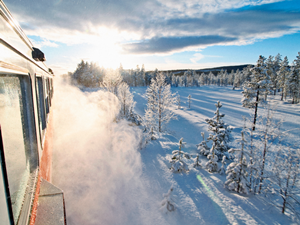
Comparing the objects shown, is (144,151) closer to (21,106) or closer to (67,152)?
(67,152)

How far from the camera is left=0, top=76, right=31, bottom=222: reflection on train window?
1404 millimetres

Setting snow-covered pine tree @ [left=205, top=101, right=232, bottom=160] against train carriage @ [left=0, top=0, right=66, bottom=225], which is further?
snow-covered pine tree @ [left=205, top=101, right=232, bottom=160]

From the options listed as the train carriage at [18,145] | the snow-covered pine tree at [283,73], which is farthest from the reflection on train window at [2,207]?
the snow-covered pine tree at [283,73]

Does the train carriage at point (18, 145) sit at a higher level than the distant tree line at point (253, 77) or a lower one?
lower

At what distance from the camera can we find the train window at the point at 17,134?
4.62 ft

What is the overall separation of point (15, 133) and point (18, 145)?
6.5 inches

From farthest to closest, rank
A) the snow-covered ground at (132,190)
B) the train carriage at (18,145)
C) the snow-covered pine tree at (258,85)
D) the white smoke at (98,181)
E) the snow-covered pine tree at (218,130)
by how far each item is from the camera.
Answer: the snow-covered pine tree at (258,85) → the snow-covered pine tree at (218,130) → the snow-covered ground at (132,190) → the white smoke at (98,181) → the train carriage at (18,145)

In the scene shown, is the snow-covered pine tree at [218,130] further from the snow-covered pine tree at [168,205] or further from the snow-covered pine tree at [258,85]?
the snow-covered pine tree at [258,85]

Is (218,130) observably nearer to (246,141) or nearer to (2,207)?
(246,141)

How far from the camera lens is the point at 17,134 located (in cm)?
173

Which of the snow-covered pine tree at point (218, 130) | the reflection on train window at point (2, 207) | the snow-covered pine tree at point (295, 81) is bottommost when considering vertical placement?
the snow-covered pine tree at point (218, 130)

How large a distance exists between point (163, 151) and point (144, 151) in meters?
1.67

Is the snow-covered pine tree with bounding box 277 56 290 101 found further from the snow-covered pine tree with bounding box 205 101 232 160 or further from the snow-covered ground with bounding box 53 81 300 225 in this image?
the snow-covered ground with bounding box 53 81 300 225

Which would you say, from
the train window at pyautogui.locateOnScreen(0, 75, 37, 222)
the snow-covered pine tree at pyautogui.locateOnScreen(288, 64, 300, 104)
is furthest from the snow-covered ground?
the snow-covered pine tree at pyautogui.locateOnScreen(288, 64, 300, 104)
